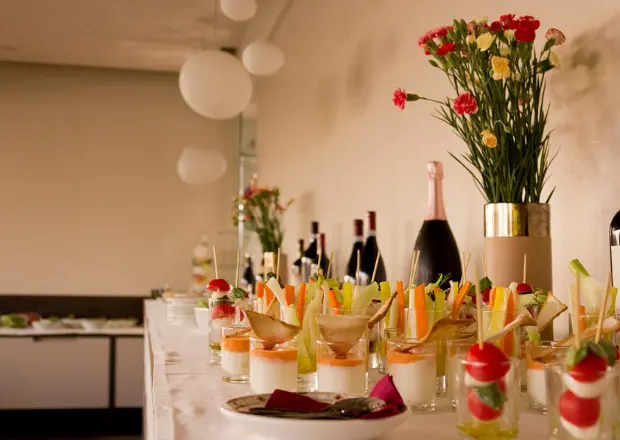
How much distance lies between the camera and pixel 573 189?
1.44 meters

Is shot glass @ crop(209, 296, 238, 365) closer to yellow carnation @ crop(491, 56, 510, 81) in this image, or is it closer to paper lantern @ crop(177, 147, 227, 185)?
yellow carnation @ crop(491, 56, 510, 81)

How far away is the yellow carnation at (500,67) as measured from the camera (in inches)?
50.0

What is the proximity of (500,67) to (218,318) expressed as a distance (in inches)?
28.6

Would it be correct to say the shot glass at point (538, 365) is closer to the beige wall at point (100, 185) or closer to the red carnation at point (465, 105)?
the red carnation at point (465, 105)

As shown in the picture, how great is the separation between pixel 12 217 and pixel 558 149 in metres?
6.07

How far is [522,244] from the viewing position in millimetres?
1301

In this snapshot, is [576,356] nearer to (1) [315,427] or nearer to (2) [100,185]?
(1) [315,427]

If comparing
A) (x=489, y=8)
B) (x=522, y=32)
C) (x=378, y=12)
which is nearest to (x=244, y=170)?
(x=378, y=12)

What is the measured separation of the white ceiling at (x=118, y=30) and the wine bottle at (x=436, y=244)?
310 cm

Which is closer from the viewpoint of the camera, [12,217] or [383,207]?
[383,207]

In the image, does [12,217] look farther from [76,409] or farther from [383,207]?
[383,207]

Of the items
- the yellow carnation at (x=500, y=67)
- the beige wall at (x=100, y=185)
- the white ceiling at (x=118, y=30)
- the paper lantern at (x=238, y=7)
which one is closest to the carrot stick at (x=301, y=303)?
the yellow carnation at (x=500, y=67)

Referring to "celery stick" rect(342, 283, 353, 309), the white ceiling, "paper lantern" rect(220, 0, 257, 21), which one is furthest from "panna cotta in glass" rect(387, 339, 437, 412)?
the white ceiling

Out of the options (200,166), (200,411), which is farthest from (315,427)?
(200,166)
